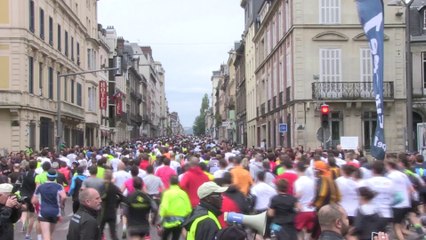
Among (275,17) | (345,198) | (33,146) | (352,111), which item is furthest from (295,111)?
(345,198)

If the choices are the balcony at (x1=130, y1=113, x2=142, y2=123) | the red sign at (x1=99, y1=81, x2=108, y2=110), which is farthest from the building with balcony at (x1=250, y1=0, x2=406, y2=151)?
the balcony at (x1=130, y1=113, x2=142, y2=123)

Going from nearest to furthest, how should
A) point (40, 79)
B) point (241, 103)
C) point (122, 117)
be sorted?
point (40, 79) < point (122, 117) < point (241, 103)

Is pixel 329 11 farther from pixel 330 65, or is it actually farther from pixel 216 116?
pixel 216 116

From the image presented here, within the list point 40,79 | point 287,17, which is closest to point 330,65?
point 287,17

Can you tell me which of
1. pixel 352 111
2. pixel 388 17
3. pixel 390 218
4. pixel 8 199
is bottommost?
pixel 390 218

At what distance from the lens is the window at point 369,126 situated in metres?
31.1

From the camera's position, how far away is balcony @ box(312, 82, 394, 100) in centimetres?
3069

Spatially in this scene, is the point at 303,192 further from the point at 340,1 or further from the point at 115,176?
the point at 340,1

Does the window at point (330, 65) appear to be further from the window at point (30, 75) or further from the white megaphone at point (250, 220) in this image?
the white megaphone at point (250, 220)

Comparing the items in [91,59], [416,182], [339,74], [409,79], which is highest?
[91,59]

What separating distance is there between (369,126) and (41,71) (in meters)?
18.3

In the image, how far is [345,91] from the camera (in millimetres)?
30844

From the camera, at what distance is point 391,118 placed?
1227 inches

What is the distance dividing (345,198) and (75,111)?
3526cm
